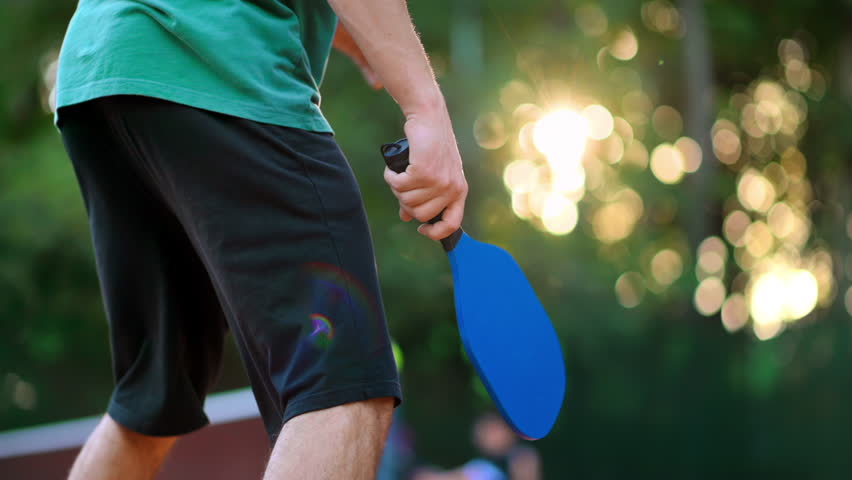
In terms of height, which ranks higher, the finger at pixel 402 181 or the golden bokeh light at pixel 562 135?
the finger at pixel 402 181

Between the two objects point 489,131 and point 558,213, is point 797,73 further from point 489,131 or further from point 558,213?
point 489,131

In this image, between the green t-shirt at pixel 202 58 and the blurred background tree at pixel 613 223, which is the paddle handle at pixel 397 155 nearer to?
the green t-shirt at pixel 202 58

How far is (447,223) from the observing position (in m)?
1.29

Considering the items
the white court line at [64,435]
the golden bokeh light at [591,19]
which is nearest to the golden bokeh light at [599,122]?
the golden bokeh light at [591,19]

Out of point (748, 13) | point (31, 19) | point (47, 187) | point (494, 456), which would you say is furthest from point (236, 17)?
point (748, 13)

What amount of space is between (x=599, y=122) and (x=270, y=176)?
16.9m

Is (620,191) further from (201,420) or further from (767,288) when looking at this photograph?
(201,420)

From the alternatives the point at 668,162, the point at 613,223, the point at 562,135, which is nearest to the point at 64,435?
the point at 562,135

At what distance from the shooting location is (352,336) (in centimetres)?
113

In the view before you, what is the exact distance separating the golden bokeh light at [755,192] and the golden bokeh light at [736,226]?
0.26 metres

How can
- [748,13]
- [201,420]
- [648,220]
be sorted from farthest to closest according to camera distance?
[648,220], [748,13], [201,420]

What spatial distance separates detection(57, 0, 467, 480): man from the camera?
112cm

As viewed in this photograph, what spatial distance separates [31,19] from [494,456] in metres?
11.0

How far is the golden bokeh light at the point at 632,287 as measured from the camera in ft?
57.3
